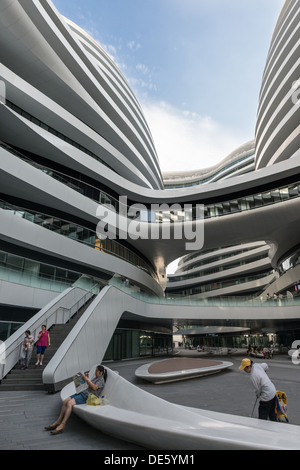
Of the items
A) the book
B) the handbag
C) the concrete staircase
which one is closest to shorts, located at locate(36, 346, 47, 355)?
the concrete staircase

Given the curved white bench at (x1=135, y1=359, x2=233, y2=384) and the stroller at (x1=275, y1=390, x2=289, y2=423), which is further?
the curved white bench at (x1=135, y1=359, x2=233, y2=384)

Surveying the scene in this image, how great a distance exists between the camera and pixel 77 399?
5430 mm

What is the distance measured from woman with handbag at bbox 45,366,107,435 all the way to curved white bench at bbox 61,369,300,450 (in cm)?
18

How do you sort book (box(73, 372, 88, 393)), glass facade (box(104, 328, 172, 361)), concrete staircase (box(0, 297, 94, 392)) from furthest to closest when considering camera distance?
1. glass facade (box(104, 328, 172, 361))
2. concrete staircase (box(0, 297, 94, 392))
3. book (box(73, 372, 88, 393))

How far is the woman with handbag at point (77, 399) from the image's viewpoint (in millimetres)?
4888

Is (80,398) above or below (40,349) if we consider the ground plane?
below

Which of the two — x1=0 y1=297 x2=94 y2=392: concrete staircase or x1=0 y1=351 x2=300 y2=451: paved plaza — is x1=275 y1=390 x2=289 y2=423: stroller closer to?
x1=0 y1=351 x2=300 y2=451: paved plaza

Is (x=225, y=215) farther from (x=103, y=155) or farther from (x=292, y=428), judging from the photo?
(x=292, y=428)

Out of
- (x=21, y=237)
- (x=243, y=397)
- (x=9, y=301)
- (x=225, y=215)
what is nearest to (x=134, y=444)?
(x=243, y=397)

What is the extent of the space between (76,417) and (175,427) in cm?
320

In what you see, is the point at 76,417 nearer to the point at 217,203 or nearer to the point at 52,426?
the point at 52,426

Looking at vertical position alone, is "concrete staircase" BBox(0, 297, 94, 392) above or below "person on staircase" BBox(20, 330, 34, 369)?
below

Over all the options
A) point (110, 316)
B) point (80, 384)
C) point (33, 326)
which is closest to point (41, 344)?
point (33, 326)

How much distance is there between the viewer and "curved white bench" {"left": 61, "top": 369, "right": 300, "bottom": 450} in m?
3.04
